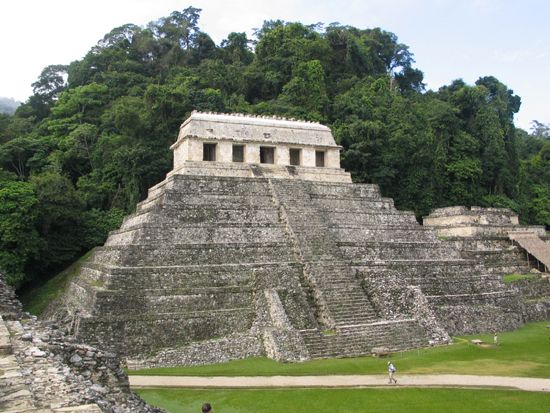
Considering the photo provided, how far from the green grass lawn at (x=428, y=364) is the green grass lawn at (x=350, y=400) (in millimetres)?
1698

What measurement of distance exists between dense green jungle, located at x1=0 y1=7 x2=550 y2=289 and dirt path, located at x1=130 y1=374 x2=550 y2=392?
1438cm

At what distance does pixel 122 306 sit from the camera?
15.8 m

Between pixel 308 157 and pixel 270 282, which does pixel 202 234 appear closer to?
pixel 270 282

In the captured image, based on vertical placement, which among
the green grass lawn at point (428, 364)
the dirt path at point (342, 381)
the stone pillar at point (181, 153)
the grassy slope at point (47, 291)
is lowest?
the green grass lawn at point (428, 364)

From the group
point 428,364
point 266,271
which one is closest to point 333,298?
point 266,271

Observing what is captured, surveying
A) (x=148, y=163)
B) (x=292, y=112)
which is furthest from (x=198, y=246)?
(x=292, y=112)

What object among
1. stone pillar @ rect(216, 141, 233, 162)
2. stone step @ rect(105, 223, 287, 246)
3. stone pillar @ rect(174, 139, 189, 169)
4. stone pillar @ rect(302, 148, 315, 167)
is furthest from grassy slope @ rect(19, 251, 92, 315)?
stone pillar @ rect(302, 148, 315, 167)

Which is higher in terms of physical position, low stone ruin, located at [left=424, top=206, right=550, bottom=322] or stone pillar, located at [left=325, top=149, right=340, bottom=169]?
stone pillar, located at [left=325, top=149, right=340, bottom=169]

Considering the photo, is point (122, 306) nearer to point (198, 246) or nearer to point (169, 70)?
point (198, 246)

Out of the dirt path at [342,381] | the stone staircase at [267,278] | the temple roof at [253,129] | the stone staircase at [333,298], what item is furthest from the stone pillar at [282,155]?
the dirt path at [342,381]

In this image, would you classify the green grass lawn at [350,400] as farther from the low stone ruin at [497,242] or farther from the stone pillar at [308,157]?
the stone pillar at [308,157]

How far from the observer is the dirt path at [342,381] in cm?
1218

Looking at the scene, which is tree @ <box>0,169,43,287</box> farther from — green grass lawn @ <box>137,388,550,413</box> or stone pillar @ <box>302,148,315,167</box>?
green grass lawn @ <box>137,388,550,413</box>

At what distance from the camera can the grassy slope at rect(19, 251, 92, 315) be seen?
24.2m
